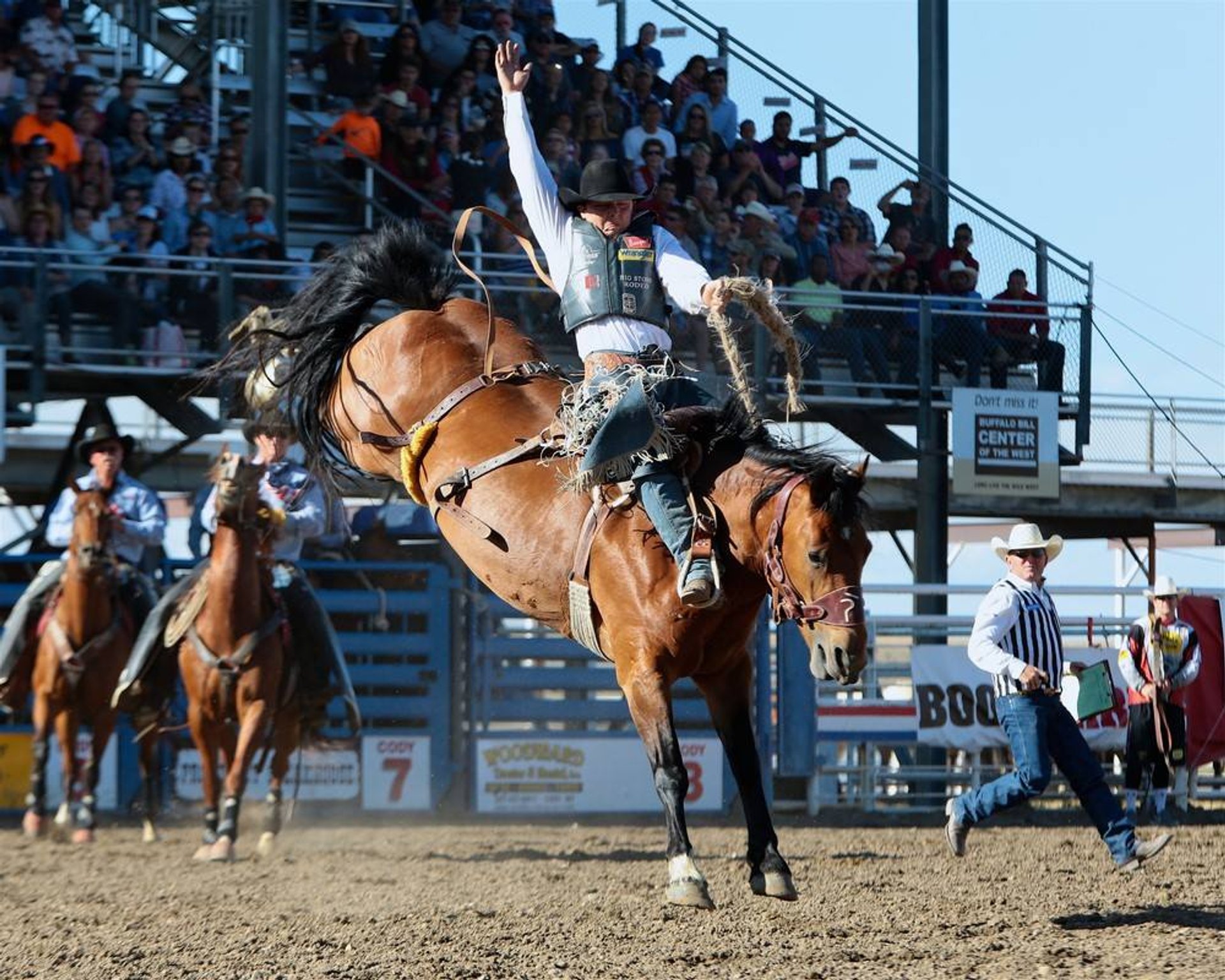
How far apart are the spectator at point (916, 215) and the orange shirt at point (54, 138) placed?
21.4 feet

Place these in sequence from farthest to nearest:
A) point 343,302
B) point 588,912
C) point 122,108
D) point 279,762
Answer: point 122,108
point 279,762
point 343,302
point 588,912

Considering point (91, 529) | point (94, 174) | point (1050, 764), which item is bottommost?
point (1050, 764)

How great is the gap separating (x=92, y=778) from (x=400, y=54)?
664 cm

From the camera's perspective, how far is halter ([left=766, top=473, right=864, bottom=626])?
5.98 metres

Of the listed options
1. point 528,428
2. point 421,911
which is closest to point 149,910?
point 421,911

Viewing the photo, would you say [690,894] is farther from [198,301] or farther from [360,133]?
[360,133]

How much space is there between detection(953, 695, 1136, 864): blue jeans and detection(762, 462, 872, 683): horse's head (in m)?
1.69

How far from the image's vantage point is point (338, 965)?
5852 millimetres

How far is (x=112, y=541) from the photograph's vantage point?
10.6 metres

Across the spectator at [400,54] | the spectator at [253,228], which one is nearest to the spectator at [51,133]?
the spectator at [253,228]

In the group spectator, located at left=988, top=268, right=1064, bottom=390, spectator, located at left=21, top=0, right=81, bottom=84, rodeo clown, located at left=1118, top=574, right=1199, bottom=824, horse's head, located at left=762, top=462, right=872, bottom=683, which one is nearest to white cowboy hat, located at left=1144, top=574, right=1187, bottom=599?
rodeo clown, located at left=1118, top=574, right=1199, bottom=824

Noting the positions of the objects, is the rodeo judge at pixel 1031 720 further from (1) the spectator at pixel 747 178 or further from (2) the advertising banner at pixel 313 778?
(1) the spectator at pixel 747 178

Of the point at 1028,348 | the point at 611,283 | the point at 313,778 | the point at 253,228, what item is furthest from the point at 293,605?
the point at 1028,348

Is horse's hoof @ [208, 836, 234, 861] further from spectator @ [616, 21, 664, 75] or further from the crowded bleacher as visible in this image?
spectator @ [616, 21, 664, 75]
